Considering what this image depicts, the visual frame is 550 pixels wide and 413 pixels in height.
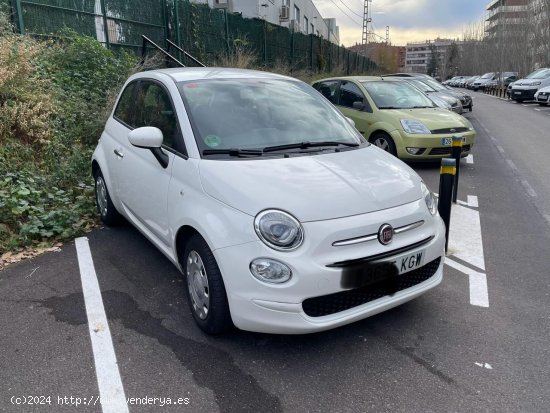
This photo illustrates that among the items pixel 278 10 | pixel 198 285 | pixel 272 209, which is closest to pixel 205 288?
pixel 198 285

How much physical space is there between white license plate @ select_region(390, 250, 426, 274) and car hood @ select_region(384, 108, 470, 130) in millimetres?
5466

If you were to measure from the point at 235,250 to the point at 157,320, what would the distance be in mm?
1049

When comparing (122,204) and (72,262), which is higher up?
(122,204)

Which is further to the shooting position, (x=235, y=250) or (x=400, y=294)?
(x=400, y=294)

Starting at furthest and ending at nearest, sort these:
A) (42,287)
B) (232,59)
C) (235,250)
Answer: (232,59) → (42,287) → (235,250)

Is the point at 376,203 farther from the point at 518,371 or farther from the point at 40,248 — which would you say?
the point at 40,248

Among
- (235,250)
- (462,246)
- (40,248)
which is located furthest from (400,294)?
(40,248)

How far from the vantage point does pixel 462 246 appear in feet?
15.8

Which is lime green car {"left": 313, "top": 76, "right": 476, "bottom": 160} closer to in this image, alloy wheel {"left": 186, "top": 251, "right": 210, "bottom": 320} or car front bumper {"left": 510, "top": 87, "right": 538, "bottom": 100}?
alloy wheel {"left": 186, "top": 251, "right": 210, "bottom": 320}

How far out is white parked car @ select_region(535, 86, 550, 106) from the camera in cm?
2288

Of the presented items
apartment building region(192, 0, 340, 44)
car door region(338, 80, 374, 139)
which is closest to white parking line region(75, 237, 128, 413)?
car door region(338, 80, 374, 139)

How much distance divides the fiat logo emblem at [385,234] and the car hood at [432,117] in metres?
5.65

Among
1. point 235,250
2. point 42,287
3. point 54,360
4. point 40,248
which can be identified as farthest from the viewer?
point 40,248

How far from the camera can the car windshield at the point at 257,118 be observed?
11.5ft
